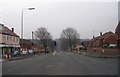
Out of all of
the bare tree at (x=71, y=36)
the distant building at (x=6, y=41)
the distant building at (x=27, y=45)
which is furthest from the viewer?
the bare tree at (x=71, y=36)

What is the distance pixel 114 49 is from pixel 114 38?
27658mm

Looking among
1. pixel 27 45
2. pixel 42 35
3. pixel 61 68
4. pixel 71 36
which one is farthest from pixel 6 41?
pixel 71 36

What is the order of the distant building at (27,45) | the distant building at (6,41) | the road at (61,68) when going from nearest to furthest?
1. the road at (61,68)
2. the distant building at (6,41)
3. the distant building at (27,45)

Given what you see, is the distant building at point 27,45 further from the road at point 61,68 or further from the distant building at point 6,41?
the road at point 61,68

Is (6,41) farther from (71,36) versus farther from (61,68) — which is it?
(71,36)

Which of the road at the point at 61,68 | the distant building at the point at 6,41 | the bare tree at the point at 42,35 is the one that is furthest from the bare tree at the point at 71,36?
the road at the point at 61,68

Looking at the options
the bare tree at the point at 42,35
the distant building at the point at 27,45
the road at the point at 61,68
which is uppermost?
the bare tree at the point at 42,35

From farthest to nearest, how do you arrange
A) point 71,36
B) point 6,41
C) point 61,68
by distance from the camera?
point 71,36
point 6,41
point 61,68

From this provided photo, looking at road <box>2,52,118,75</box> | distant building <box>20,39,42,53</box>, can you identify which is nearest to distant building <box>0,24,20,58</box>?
distant building <box>20,39,42,53</box>

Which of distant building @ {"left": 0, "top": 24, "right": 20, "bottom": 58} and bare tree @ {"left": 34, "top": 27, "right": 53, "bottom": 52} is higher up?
bare tree @ {"left": 34, "top": 27, "right": 53, "bottom": 52}

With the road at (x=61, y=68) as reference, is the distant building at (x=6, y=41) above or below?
above

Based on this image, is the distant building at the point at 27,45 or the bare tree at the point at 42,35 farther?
the bare tree at the point at 42,35

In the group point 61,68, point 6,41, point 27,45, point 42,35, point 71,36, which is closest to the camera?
point 61,68

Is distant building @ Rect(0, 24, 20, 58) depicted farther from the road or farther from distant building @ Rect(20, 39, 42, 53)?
the road
